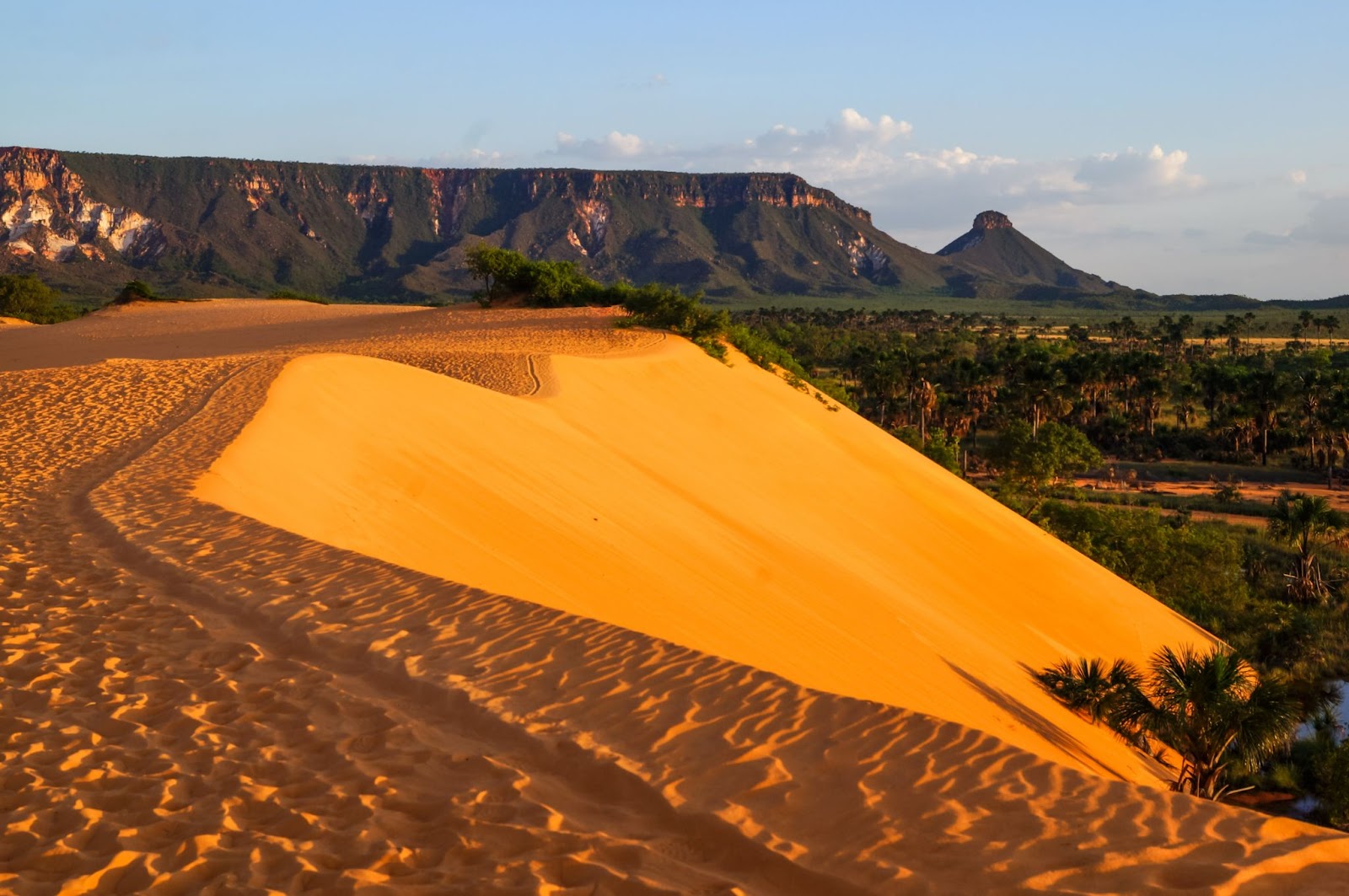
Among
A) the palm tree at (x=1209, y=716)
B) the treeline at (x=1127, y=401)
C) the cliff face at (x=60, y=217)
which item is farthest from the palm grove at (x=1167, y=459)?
the cliff face at (x=60, y=217)

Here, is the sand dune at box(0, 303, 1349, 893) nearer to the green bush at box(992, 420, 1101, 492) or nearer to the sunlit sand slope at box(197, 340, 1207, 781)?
the sunlit sand slope at box(197, 340, 1207, 781)

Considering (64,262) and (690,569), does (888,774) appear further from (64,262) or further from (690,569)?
(64,262)

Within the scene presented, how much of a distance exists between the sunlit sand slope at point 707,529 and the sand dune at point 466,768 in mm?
2246

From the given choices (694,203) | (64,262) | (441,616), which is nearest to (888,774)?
(441,616)

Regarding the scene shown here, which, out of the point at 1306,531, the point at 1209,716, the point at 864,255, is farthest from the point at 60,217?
the point at 1209,716

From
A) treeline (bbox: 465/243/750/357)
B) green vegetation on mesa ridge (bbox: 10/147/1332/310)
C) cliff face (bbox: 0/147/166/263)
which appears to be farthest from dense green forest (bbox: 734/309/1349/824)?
cliff face (bbox: 0/147/166/263)

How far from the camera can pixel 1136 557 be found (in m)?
28.4

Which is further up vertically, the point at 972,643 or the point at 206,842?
the point at 206,842

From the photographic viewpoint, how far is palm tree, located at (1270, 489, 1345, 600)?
28.2 meters

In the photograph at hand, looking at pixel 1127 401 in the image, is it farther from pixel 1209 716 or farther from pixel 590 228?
pixel 590 228

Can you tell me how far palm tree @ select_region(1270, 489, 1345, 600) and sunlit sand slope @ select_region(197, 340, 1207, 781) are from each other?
9.47 meters

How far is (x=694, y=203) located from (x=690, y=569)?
179m

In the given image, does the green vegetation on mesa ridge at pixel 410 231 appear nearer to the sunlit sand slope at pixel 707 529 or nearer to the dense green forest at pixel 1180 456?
the dense green forest at pixel 1180 456

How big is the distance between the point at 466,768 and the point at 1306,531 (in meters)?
29.0
